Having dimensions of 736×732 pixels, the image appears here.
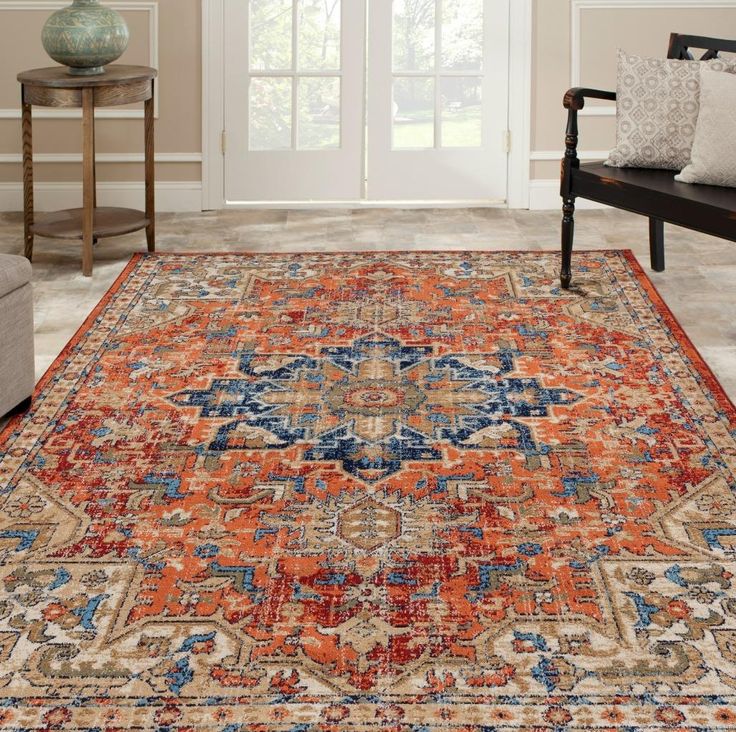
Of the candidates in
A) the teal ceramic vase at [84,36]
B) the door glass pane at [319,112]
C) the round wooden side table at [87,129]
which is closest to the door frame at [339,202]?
the door glass pane at [319,112]

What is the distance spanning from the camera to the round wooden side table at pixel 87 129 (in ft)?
14.1

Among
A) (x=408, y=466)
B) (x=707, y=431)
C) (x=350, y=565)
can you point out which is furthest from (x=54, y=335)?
(x=707, y=431)

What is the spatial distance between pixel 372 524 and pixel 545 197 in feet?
11.3

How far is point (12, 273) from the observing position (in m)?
2.96

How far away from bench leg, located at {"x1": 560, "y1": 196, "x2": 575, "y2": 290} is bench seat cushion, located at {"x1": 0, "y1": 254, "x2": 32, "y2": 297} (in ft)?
6.54

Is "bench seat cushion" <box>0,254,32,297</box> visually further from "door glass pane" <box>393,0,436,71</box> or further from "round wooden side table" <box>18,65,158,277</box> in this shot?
"door glass pane" <box>393,0,436,71</box>

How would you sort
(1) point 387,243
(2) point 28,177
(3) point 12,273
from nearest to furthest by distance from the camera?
(3) point 12,273 → (2) point 28,177 → (1) point 387,243

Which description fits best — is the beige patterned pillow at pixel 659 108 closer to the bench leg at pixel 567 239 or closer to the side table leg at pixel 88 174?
the bench leg at pixel 567 239

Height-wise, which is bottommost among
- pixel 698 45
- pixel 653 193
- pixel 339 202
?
pixel 339 202

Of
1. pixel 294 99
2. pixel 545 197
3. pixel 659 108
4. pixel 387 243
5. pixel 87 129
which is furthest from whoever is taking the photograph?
pixel 545 197

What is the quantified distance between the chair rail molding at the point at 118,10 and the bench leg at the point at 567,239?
2.27 meters

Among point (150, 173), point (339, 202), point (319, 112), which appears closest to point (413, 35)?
point (319, 112)

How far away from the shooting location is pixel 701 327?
3.78 m

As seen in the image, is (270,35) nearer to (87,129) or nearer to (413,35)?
(413,35)
